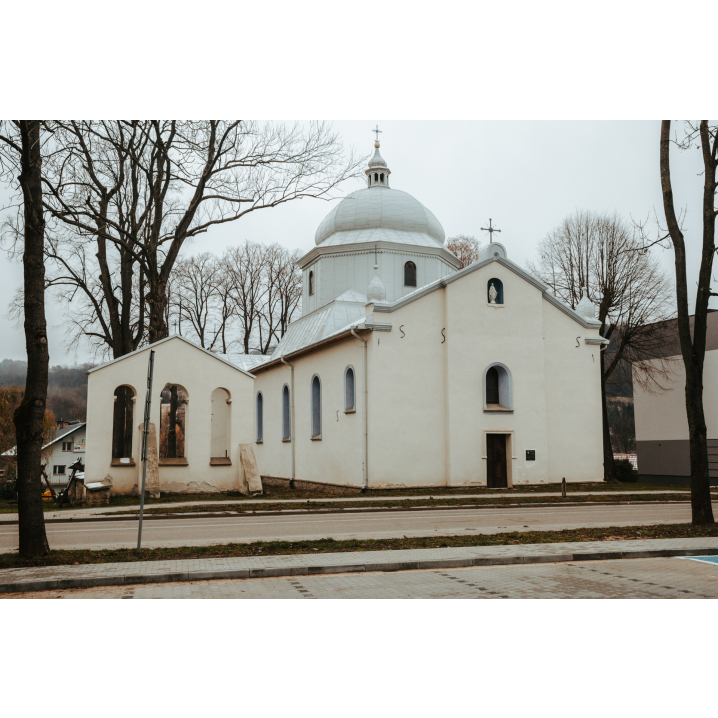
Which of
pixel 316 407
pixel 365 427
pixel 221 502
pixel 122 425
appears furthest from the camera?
pixel 316 407

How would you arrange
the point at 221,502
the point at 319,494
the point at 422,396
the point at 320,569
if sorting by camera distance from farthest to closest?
the point at 422,396 → the point at 319,494 → the point at 221,502 → the point at 320,569

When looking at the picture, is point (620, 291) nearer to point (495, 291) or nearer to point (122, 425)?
point (495, 291)

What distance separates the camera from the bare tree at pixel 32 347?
1007cm

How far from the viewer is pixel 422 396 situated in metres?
26.0

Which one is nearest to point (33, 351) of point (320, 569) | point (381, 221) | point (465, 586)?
point (320, 569)

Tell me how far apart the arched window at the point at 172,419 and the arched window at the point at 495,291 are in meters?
13.2

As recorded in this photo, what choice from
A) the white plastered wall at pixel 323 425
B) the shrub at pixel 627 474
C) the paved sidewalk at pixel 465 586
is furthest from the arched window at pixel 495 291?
the paved sidewalk at pixel 465 586

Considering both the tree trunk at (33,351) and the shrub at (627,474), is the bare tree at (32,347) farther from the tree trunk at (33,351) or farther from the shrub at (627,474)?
the shrub at (627,474)

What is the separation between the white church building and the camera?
24.3m

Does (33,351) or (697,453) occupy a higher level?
(33,351)

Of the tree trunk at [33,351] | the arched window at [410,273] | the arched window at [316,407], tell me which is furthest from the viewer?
the arched window at [410,273]

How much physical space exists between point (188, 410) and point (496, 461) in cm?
1113

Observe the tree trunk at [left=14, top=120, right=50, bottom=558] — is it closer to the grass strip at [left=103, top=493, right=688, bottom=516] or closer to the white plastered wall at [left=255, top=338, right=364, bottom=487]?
the grass strip at [left=103, top=493, right=688, bottom=516]

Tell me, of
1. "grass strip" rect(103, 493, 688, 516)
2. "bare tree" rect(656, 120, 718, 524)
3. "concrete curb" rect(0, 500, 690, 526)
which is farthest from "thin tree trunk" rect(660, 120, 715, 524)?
"grass strip" rect(103, 493, 688, 516)
